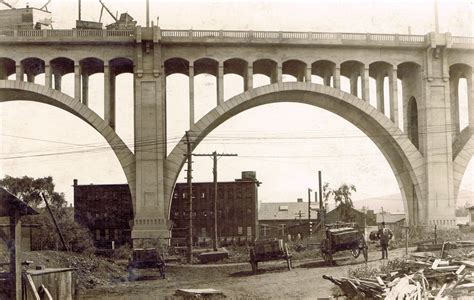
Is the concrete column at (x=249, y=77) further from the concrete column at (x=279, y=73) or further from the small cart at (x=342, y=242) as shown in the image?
the small cart at (x=342, y=242)

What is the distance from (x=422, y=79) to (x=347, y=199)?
17119 millimetres

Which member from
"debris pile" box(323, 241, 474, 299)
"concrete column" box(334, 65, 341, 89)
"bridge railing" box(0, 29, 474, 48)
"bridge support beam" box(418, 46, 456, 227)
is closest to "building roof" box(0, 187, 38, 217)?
"debris pile" box(323, 241, 474, 299)

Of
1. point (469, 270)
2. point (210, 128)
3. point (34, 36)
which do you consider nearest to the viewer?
point (469, 270)

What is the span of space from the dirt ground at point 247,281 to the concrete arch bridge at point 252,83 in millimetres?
7225

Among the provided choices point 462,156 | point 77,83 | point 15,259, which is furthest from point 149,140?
point 15,259

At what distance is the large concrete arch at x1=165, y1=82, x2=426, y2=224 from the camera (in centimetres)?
3491

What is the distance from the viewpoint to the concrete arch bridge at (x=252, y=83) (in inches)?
1342

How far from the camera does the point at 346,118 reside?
38.3m

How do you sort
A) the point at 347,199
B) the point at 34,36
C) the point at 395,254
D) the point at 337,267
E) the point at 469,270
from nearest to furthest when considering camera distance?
the point at 469,270, the point at 337,267, the point at 395,254, the point at 34,36, the point at 347,199

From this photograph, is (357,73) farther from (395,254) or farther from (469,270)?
(469,270)

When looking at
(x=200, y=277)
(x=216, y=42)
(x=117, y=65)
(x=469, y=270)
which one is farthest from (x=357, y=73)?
(x=469, y=270)

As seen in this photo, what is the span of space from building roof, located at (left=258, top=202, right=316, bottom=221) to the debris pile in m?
54.0

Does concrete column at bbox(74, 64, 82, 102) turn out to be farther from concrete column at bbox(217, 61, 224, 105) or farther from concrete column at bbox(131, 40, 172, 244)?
concrete column at bbox(217, 61, 224, 105)

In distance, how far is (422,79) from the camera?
36.6 m
